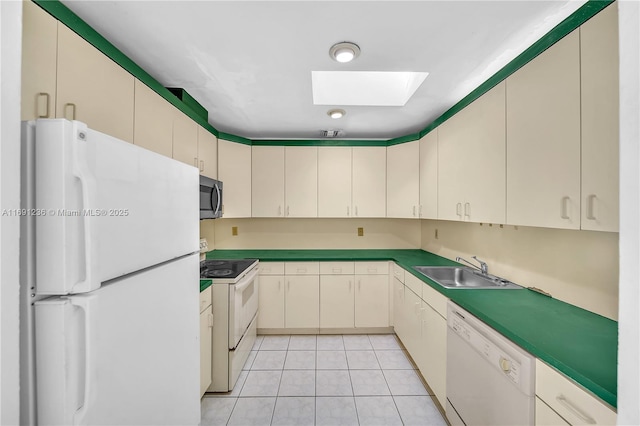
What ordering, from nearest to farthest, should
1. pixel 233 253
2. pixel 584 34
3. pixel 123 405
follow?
pixel 123 405 < pixel 584 34 < pixel 233 253

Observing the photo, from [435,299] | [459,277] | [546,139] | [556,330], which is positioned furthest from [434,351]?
[546,139]

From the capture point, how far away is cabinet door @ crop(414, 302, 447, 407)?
1707 millimetres

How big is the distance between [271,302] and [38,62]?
8.06 ft

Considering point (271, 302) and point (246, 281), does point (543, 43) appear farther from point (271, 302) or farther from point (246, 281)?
point (271, 302)

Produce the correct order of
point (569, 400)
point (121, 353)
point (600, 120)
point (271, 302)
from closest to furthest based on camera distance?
point (121, 353) → point (569, 400) → point (600, 120) → point (271, 302)

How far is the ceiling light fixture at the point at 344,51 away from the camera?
136 centimetres

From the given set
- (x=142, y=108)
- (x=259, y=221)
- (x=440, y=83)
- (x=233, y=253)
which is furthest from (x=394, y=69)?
(x=233, y=253)

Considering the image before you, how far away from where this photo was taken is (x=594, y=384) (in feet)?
2.56

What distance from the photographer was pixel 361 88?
2129mm

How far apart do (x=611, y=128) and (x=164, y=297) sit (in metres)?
1.80

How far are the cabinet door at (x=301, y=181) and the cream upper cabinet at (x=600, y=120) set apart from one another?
7.48 feet

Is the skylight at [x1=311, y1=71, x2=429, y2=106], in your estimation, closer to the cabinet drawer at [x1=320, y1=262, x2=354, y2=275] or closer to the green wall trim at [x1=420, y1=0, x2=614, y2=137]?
the green wall trim at [x1=420, y1=0, x2=614, y2=137]

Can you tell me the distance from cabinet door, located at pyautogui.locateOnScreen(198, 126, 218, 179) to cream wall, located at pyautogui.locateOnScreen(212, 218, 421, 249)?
0.95 meters

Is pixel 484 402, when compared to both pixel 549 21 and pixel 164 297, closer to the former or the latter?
pixel 164 297
